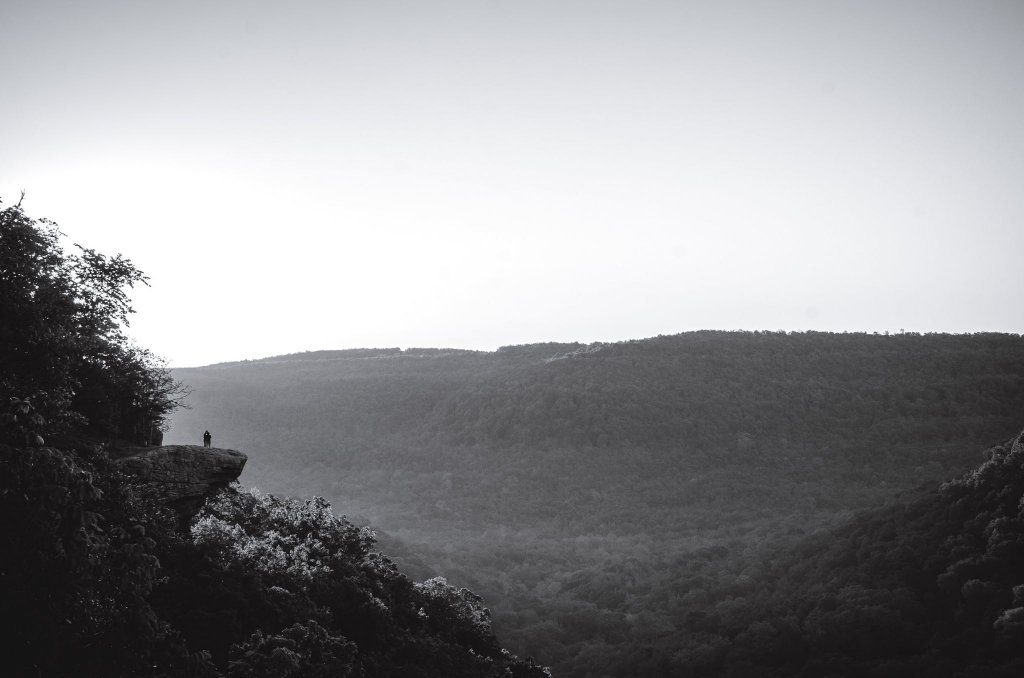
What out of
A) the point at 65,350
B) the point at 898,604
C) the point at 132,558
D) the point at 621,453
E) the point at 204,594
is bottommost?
the point at 898,604

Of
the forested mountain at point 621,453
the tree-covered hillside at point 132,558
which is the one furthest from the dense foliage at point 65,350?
the forested mountain at point 621,453

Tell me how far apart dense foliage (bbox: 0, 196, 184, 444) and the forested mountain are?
16959mm

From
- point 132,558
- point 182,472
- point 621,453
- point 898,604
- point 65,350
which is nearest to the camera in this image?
point 132,558

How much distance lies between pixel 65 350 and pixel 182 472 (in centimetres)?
606

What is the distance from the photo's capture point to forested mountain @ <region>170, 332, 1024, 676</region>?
3025cm

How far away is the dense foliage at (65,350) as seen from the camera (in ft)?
26.2

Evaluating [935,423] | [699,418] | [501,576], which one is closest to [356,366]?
[699,418]

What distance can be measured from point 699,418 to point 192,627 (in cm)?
4976

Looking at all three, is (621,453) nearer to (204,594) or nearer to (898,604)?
(898,604)

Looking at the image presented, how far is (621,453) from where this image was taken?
5212 centimetres

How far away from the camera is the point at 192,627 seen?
10.2 metres

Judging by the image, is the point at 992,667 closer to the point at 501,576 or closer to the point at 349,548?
the point at 349,548

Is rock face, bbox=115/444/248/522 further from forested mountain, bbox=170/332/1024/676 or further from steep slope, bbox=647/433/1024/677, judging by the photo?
steep slope, bbox=647/433/1024/677

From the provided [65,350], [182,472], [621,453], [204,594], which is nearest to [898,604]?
[204,594]
